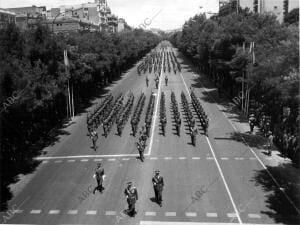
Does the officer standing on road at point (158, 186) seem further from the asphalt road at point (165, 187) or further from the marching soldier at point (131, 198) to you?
the marching soldier at point (131, 198)

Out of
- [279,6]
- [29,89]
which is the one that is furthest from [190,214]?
[279,6]

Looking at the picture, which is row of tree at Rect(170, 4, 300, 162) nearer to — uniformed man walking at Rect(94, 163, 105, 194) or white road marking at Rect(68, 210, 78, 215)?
uniformed man walking at Rect(94, 163, 105, 194)

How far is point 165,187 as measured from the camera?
18484 millimetres

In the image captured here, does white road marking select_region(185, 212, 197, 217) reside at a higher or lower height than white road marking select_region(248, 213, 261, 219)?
lower

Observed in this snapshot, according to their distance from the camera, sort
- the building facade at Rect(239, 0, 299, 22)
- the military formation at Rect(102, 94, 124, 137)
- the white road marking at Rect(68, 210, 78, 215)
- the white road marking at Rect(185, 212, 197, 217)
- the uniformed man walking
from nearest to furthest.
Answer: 1. the white road marking at Rect(185, 212, 197, 217)
2. the white road marking at Rect(68, 210, 78, 215)
3. the uniformed man walking
4. the military formation at Rect(102, 94, 124, 137)
5. the building facade at Rect(239, 0, 299, 22)

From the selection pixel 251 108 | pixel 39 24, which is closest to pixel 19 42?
pixel 39 24

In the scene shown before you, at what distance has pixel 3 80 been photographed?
20.5 m

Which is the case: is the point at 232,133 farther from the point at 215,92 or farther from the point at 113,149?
the point at 215,92

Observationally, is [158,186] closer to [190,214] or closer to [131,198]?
[131,198]

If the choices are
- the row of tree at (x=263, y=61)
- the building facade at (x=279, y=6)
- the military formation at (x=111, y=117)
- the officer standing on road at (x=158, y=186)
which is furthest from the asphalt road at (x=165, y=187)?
the building facade at (x=279, y=6)

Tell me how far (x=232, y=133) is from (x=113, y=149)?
9.54 meters

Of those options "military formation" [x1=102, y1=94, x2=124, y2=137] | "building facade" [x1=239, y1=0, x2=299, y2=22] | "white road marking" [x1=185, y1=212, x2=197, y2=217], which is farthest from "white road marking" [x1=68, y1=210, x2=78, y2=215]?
"building facade" [x1=239, y1=0, x2=299, y2=22]

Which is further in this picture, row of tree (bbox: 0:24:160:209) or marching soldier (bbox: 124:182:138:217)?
row of tree (bbox: 0:24:160:209)

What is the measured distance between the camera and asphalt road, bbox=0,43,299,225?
50.7 ft
